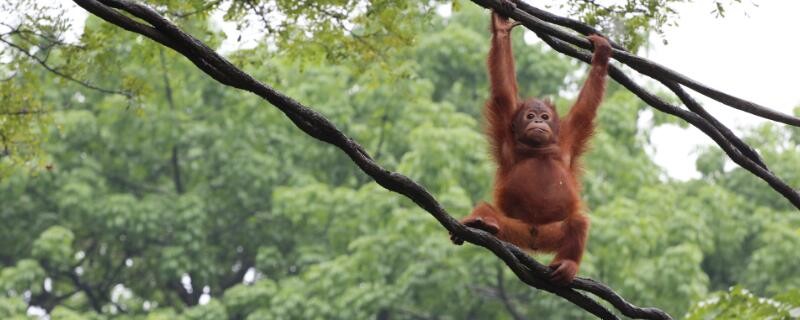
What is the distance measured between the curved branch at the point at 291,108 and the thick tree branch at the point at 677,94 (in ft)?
2.14

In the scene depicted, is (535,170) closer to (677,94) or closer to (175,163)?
(677,94)

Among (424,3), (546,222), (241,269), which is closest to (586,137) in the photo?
(546,222)

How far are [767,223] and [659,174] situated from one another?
3.41 meters

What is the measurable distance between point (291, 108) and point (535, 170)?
1899 mm

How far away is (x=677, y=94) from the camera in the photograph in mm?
3797

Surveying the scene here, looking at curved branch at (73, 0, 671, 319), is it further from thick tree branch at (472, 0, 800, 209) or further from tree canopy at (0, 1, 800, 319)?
tree canopy at (0, 1, 800, 319)

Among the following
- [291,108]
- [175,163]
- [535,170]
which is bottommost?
[291,108]

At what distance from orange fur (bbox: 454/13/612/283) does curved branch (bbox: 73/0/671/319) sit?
88 cm

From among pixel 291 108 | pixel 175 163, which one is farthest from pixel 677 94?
pixel 175 163

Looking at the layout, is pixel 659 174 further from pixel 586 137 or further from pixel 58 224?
pixel 586 137

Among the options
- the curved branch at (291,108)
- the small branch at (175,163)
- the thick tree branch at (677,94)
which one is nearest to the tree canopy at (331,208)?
the small branch at (175,163)

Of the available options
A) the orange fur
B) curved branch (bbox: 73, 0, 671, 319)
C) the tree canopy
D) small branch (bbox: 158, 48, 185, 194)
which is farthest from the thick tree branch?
small branch (bbox: 158, 48, 185, 194)

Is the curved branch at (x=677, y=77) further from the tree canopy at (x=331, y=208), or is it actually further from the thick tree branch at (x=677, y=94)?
the tree canopy at (x=331, y=208)

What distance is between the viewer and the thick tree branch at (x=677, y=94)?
11.7 feet
